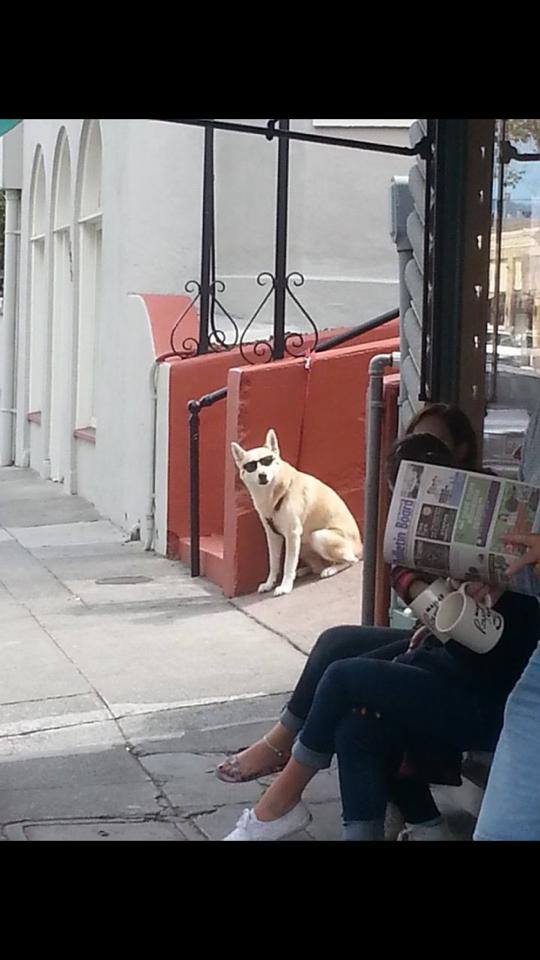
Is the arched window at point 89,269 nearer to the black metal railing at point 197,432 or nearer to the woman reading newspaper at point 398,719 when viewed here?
the black metal railing at point 197,432

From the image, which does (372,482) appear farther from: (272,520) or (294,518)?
(272,520)

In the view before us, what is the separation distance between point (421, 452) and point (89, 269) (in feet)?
31.2

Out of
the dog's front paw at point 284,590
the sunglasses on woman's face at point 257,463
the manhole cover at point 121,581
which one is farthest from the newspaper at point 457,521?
the manhole cover at point 121,581

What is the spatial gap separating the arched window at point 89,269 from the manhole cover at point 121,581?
3.95 metres

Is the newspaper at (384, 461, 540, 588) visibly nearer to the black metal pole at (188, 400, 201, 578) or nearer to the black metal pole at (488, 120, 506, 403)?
the black metal pole at (488, 120, 506, 403)

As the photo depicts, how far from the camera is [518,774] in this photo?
302cm

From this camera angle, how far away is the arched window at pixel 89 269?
12.4 m

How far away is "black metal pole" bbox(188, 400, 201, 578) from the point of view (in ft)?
28.6

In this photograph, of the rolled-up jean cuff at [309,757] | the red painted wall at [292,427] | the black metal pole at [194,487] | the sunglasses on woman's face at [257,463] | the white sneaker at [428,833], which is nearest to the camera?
the rolled-up jean cuff at [309,757]

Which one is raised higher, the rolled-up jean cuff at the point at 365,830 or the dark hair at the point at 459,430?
the dark hair at the point at 459,430

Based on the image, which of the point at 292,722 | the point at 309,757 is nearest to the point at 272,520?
the point at 292,722
